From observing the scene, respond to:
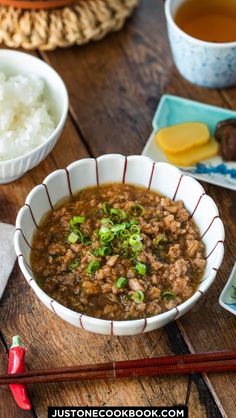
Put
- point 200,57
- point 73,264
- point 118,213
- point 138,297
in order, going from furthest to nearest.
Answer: point 200,57, point 118,213, point 73,264, point 138,297

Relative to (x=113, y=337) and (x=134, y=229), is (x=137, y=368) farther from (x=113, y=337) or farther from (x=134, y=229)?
(x=134, y=229)

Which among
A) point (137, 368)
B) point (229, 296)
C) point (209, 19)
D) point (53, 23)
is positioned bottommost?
point (137, 368)

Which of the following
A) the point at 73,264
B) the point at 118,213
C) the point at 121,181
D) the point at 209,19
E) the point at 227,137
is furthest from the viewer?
the point at 209,19

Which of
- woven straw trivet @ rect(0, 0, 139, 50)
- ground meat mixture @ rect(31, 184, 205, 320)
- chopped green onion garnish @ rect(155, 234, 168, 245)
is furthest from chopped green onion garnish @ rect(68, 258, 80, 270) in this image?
woven straw trivet @ rect(0, 0, 139, 50)

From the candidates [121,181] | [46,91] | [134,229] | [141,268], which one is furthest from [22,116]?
[141,268]

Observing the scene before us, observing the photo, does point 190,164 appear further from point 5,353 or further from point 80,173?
point 5,353

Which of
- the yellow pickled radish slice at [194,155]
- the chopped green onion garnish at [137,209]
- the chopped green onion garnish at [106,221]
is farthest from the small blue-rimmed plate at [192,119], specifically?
the chopped green onion garnish at [106,221]

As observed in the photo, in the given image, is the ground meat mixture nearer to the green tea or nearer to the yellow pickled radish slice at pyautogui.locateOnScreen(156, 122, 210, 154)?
the yellow pickled radish slice at pyautogui.locateOnScreen(156, 122, 210, 154)

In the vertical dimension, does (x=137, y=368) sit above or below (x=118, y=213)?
below

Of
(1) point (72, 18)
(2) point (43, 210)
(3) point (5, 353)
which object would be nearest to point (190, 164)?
(2) point (43, 210)
